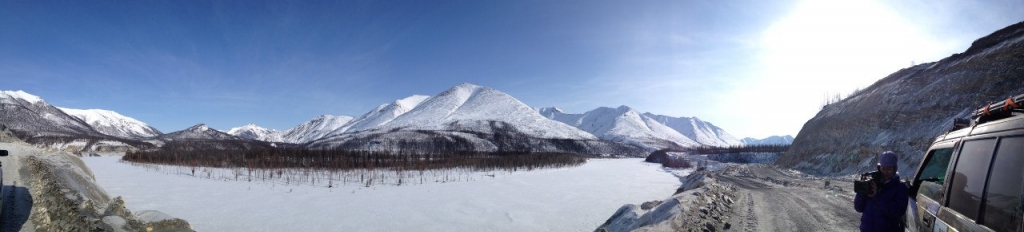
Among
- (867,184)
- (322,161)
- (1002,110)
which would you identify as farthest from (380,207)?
(322,161)

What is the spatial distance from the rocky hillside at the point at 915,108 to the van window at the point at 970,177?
3165cm

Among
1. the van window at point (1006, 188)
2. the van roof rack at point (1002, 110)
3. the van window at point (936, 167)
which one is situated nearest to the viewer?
the van window at point (1006, 188)

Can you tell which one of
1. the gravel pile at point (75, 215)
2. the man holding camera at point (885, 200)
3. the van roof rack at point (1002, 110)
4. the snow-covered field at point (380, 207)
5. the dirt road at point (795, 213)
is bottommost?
the snow-covered field at point (380, 207)

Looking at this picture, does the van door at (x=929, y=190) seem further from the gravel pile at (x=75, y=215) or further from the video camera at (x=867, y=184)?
the gravel pile at (x=75, y=215)

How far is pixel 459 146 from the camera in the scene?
162500 millimetres

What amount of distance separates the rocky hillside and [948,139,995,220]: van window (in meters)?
31.6

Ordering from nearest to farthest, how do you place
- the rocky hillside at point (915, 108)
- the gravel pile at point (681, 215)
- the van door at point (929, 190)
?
the van door at point (929, 190) < the gravel pile at point (681, 215) < the rocky hillside at point (915, 108)

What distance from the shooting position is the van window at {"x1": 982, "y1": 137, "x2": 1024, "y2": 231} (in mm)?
3166

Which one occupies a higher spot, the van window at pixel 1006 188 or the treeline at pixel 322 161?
the van window at pixel 1006 188

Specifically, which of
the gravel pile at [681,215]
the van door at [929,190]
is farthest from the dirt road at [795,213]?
the van door at [929,190]

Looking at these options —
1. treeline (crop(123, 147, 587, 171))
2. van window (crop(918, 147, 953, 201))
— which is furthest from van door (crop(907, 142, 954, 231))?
treeline (crop(123, 147, 587, 171))

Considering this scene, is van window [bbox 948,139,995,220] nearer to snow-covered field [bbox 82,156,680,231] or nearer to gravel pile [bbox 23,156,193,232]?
gravel pile [bbox 23,156,193,232]

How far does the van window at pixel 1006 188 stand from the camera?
3166mm

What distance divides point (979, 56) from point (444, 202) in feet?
165
